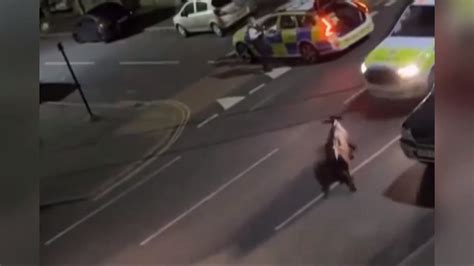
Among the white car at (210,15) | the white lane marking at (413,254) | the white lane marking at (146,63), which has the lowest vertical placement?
the white lane marking at (413,254)

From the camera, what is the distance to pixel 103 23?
3.54 ft

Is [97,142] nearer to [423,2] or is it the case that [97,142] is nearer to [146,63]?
[146,63]

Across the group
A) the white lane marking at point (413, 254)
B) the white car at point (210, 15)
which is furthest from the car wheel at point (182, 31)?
the white lane marking at point (413, 254)

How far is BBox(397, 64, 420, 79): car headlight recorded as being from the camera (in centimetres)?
97

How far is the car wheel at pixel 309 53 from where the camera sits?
1020mm

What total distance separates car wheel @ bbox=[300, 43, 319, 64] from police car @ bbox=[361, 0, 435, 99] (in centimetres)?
6

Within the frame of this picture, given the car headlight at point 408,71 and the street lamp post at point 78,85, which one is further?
the street lamp post at point 78,85

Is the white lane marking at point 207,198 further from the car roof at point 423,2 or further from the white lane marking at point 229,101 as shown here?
the car roof at point 423,2

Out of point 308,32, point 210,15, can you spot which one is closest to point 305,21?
point 308,32

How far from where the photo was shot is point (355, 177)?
986mm

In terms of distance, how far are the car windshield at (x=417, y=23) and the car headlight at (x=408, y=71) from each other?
4 cm

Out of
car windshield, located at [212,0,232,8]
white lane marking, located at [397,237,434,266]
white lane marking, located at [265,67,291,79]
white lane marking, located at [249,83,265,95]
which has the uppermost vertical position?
car windshield, located at [212,0,232,8]

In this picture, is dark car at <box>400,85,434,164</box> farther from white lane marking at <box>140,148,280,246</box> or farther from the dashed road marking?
the dashed road marking

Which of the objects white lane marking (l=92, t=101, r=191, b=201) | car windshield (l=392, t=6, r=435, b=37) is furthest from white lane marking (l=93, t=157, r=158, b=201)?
car windshield (l=392, t=6, r=435, b=37)
